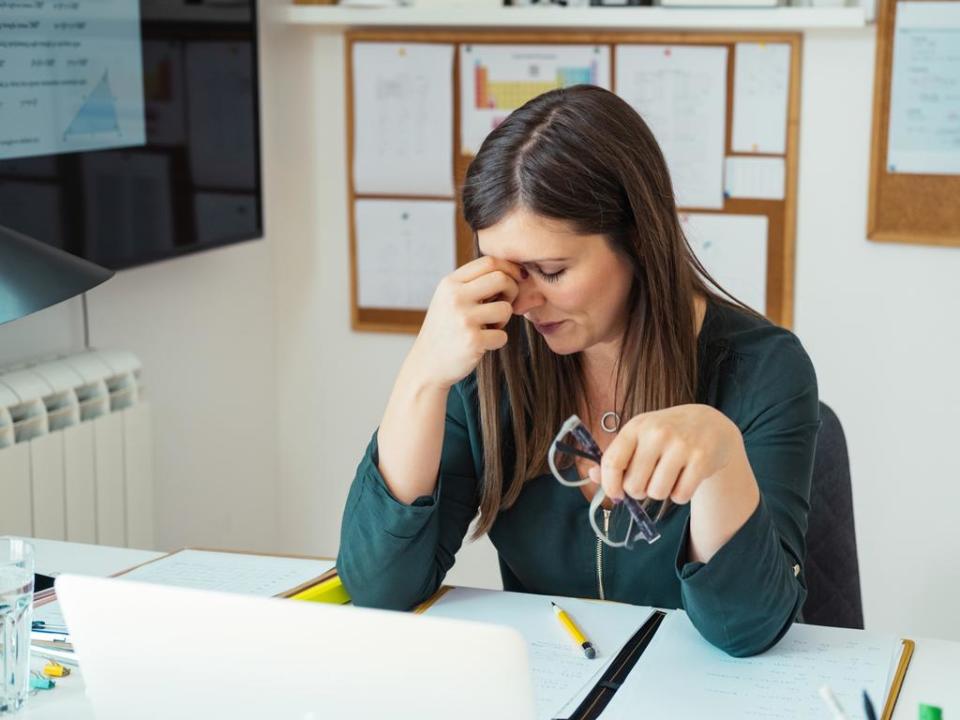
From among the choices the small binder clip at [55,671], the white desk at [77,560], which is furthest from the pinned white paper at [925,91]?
the small binder clip at [55,671]

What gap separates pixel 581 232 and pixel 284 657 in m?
0.71

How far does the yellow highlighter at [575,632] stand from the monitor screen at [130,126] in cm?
106

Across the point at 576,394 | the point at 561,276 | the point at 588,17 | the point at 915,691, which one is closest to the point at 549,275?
the point at 561,276

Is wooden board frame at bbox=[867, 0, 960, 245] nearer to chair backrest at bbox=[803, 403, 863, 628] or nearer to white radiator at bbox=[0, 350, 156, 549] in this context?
chair backrest at bbox=[803, 403, 863, 628]

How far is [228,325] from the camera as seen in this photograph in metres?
2.83

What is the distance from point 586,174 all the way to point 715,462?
387 millimetres

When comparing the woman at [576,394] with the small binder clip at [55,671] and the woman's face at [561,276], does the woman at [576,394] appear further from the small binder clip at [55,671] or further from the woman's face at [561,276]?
the small binder clip at [55,671]

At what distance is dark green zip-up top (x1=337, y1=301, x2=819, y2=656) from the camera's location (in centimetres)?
129

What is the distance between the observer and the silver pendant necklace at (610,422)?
162 centimetres

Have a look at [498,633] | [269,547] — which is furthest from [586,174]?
[269,547]

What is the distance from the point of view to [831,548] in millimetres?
1658

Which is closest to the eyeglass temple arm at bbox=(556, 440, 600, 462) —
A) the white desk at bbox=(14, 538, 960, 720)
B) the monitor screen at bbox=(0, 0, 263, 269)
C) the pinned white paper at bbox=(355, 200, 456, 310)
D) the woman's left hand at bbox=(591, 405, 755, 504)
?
the woman's left hand at bbox=(591, 405, 755, 504)

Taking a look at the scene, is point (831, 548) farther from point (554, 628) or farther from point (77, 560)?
point (77, 560)

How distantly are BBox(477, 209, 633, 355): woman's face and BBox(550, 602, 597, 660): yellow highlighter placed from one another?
1.00 feet
